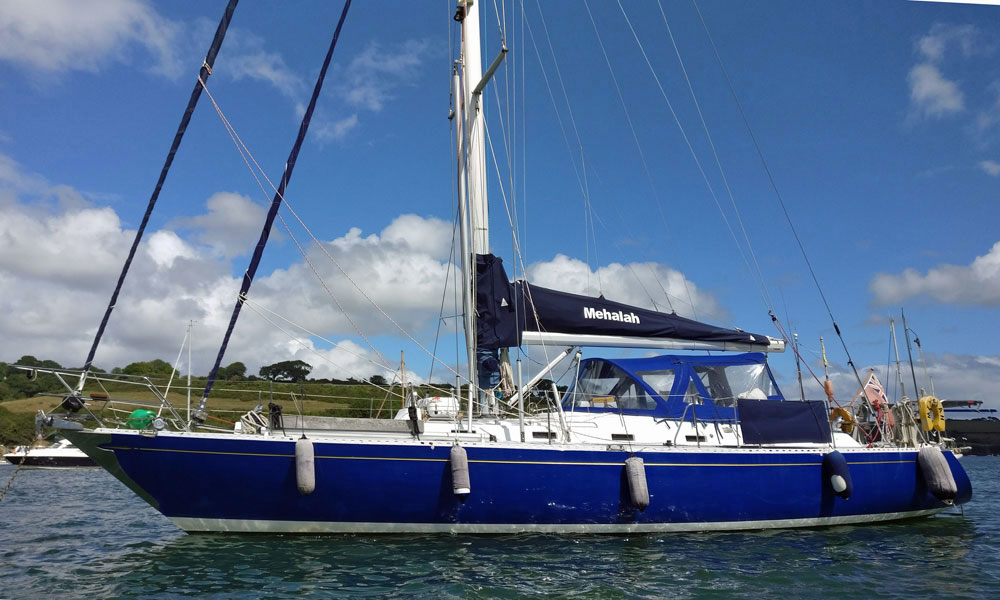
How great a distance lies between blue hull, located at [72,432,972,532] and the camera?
384 inches

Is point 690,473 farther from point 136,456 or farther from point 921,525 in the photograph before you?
point 136,456

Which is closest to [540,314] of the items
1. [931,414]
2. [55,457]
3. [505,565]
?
[505,565]

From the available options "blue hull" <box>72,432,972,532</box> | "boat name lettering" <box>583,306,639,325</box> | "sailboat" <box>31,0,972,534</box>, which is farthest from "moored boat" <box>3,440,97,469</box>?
"boat name lettering" <box>583,306,639,325</box>

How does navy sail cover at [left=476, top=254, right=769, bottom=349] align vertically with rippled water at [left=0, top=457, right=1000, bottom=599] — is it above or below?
above

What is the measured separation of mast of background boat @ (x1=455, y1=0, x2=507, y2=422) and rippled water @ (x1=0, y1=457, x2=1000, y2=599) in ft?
12.7

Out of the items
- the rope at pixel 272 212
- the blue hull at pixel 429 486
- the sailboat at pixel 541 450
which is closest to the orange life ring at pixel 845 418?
the sailboat at pixel 541 450

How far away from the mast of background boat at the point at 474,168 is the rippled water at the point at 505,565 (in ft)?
12.7

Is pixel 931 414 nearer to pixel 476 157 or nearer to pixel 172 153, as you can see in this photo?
pixel 476 157

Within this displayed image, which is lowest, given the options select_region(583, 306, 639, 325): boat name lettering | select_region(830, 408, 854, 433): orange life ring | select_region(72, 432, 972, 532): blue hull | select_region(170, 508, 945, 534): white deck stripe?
select_region(170, 508, 945, 534): white deck stripe

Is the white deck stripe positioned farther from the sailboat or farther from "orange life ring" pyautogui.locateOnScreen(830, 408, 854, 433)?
"orange life ring" pyautogui.locateOnScreen(830, 408, 854, 433)

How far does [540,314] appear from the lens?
12.9 meters

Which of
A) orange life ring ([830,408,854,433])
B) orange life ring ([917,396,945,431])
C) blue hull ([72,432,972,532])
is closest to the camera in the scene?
blue hull ([72,432,972,532])

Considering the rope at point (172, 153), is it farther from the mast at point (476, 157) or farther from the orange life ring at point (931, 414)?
the orange life ring at point (931, 414)

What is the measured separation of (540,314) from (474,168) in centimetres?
328
